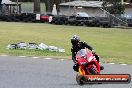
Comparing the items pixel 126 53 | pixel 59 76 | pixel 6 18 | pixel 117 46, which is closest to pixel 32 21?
pixel 6 18

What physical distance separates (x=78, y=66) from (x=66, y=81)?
6.01ft

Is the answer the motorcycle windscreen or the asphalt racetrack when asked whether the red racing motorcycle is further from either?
the asphalt racetrack

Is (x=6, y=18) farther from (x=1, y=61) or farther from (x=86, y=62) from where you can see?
(x=86, y=62)

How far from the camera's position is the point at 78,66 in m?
13.0

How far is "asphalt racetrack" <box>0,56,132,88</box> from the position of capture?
13758 millimetres

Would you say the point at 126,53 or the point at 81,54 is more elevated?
the point at 81,54

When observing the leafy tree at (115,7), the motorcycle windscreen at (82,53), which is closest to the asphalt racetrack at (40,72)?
the motorcycle windscreen at (82,53)

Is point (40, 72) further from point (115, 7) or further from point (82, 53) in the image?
point (115, 7)

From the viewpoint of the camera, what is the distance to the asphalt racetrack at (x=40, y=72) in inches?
542

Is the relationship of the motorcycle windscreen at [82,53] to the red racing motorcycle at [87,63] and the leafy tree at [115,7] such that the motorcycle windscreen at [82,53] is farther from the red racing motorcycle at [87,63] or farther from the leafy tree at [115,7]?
the leafy tree at [115,7]

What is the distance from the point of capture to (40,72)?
55.9ft

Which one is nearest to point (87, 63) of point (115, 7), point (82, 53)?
point (82, 53)

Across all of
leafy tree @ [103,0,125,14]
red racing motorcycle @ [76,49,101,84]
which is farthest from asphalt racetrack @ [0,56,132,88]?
leafy tree @ [103,0,125,14]

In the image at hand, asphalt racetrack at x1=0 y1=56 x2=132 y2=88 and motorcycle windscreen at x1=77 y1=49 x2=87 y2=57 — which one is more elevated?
motorcycle windscreen at x1=77 y1=49 x2=87 y2=57
